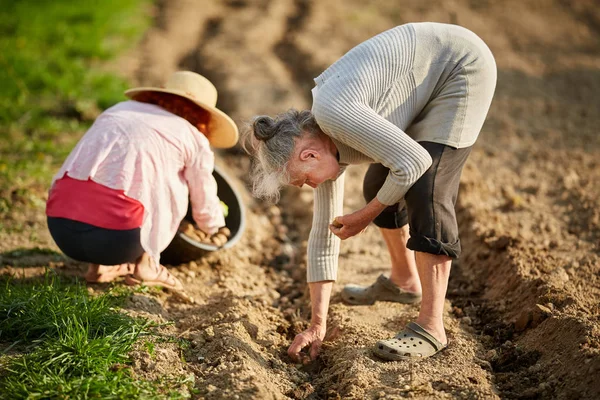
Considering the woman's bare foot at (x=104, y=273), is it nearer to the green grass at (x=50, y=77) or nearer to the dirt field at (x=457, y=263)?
the dirt field at (x=457, y=263)

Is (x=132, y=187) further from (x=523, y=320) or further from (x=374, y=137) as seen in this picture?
(x=523, y=320)

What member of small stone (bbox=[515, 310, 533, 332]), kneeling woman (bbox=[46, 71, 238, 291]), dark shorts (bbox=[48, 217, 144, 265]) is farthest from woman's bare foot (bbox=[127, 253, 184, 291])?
small stone (bbox=[515, 310, 533, 332])

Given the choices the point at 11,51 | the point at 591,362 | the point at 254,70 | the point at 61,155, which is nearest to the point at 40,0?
the point at 11,51

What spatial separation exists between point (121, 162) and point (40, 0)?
19.6 ft

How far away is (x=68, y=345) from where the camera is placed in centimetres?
272

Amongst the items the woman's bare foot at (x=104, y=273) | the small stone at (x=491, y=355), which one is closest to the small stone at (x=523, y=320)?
the small stone at (x=491, y=355)

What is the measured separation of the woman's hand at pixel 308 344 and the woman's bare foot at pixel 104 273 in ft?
3.73

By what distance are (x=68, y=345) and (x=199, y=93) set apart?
152 cm

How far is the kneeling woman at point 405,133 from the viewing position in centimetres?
265

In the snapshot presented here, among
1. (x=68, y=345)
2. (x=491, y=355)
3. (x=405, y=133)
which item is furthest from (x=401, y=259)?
(x=68, y=345)

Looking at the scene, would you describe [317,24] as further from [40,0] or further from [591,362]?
[591,362]

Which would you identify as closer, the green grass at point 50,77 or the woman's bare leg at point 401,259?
the woman's bare leg at point 401,259

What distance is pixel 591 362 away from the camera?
2.65m

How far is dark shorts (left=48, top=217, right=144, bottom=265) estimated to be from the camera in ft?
11.1
